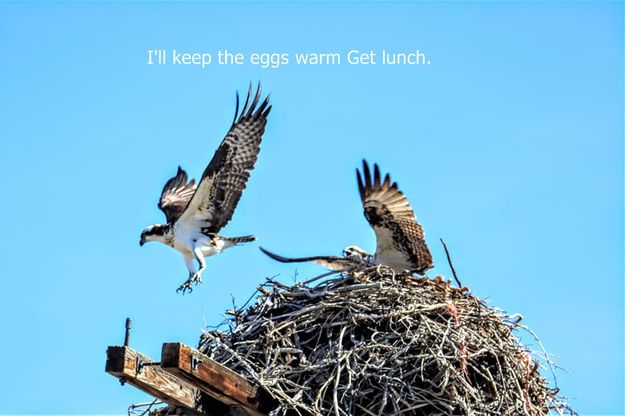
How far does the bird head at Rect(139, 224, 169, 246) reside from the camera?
931 cm

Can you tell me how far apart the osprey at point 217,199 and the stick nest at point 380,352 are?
2.02m

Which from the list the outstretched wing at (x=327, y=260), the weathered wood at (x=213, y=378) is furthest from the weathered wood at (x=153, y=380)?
the outstretched wing at (x=327, y=260)

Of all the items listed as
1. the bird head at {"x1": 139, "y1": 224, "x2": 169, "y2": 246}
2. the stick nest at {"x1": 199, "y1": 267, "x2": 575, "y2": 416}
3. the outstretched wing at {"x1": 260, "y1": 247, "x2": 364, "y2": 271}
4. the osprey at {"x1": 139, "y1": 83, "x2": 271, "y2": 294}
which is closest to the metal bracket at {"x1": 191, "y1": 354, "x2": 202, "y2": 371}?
the stick nest at {"x1": 199, "y1": 267, "x2": 575, "y2": 416}

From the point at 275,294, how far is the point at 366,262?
139 cm

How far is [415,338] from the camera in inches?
248

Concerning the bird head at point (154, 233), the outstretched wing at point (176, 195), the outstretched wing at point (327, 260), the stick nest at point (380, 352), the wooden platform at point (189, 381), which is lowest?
the wooden platform at point (189, 381)

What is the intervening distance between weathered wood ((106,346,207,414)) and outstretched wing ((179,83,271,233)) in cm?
308

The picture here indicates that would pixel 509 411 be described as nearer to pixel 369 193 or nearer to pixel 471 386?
pixel 471 386

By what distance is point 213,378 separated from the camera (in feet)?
18.5

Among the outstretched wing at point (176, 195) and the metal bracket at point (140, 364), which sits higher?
the outstretched wing at point (176, 195)

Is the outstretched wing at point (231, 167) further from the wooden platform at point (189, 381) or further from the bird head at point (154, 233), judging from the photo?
the wooden platform at point (189, 381)

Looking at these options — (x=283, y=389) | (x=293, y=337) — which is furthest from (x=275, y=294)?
(x=283, y=389)

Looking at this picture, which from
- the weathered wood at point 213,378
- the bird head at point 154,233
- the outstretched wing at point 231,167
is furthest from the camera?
the bird head at point 154,233

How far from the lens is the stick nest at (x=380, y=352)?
6.09m
